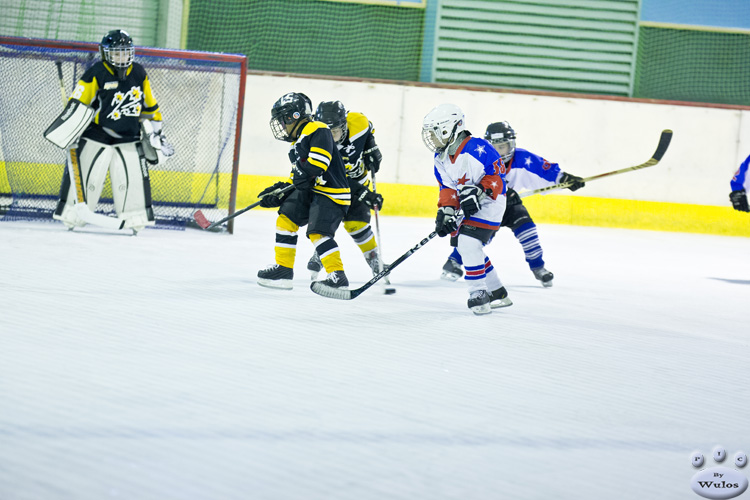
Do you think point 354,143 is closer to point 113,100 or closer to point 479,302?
point 479,302

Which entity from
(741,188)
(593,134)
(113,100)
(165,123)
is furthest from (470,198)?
(593,134)

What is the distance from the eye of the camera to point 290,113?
367 cm

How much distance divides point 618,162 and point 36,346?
6801mm

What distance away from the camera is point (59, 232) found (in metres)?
5.16

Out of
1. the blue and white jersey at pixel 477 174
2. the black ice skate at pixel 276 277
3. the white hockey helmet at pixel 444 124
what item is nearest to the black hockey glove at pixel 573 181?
the blue and white jersey at pixel 477 174

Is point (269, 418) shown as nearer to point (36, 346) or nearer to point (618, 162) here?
point (36, 346)

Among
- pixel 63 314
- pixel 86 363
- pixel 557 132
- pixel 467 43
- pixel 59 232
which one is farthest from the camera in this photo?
pixel 467 43

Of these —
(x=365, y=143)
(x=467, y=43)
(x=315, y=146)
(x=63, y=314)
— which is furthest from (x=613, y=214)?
(x=63, y=314)

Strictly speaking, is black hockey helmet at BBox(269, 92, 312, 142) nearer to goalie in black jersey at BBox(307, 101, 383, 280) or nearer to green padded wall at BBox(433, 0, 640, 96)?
goalie in black jersey at BBox(307, 101, 383, 280)

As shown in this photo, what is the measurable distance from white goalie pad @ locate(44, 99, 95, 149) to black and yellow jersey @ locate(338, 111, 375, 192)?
1.90 metres

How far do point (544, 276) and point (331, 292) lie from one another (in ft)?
4.56

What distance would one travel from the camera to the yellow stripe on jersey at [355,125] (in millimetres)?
4090

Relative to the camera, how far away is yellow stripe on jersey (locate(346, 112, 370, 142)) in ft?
13.4

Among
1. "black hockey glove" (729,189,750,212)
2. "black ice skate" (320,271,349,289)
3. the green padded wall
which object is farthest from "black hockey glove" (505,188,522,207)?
the green padded wall
